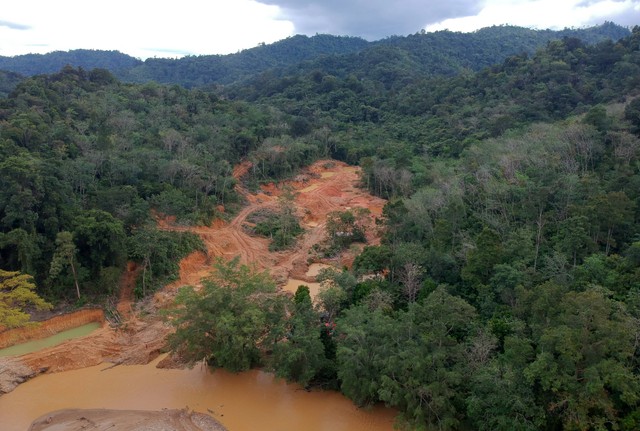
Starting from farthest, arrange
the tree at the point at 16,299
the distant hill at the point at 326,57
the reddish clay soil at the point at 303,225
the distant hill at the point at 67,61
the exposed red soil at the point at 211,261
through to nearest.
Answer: the distant hill at the point at 67,61, the distant hill at the point at 326,57, the reddish clay soil at the point at 303,225, the exposed red soil at the point at 211,261, the tree at the point at 16,299

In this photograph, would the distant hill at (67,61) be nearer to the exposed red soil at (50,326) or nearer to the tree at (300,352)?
the exposed red soil at (50,326)

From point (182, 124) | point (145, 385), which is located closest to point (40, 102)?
point (182, 124)

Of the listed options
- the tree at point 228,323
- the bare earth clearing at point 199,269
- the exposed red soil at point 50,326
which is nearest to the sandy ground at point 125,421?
the bare earth clearing at point 199,269

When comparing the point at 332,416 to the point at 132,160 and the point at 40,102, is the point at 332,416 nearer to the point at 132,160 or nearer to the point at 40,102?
the point at 132,160

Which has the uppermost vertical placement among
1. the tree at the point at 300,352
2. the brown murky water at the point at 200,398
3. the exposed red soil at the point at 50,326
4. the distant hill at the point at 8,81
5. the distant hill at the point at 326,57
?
the distant hill at the point at 326,57

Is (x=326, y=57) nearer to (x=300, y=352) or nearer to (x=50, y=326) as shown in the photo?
(x=50, y=326)

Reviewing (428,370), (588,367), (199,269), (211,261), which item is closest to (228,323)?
(428,370)

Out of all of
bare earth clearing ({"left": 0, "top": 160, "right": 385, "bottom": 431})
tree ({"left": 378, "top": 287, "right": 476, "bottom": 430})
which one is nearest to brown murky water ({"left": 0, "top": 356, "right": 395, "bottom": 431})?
bare earth clearing ({"left": 0, "top": 160, "right": 385, "bottom": 431})

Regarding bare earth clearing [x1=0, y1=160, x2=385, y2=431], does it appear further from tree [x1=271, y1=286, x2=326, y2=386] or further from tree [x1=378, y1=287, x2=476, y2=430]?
tree [x1=378, y1=287, x2=476, y2=430]
